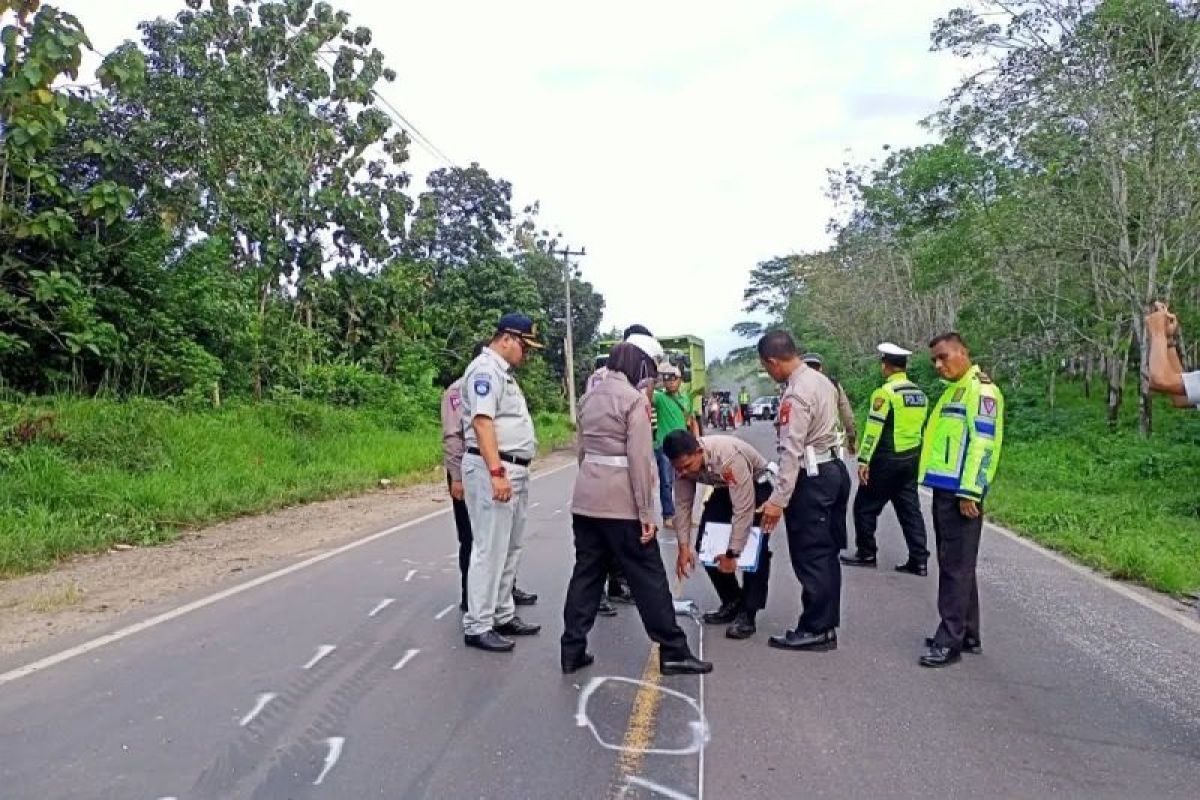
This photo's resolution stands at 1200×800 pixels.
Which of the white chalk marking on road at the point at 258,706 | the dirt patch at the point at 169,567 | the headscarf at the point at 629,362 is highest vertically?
the headscarf at the point at 629,362

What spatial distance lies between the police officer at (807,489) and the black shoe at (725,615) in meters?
0.52

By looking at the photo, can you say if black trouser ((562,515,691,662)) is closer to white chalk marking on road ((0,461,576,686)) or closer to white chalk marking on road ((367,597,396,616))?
white chalk marking on road ((367,597,396,616))

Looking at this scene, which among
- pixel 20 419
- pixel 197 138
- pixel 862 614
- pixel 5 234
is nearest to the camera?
pixel 862 614

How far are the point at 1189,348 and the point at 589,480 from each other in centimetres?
2313

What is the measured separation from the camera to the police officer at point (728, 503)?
219 inches

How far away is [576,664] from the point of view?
5078mm

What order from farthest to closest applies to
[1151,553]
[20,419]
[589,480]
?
[20,419] → [1151,553] → [589,480]

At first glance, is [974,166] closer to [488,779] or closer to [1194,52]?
[1194,52]

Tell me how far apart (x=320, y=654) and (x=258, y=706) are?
90cm

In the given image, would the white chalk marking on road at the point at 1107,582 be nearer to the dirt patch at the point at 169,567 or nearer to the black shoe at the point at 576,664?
the black shoe at the point at 576,664

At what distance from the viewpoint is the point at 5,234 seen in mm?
13211

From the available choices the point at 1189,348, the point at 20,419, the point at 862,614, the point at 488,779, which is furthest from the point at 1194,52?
the point at 20,419

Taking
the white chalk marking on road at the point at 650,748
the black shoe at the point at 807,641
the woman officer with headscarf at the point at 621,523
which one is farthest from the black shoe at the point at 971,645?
the white chalk marking on road at the point at 650,748

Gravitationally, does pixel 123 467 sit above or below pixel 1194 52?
below
